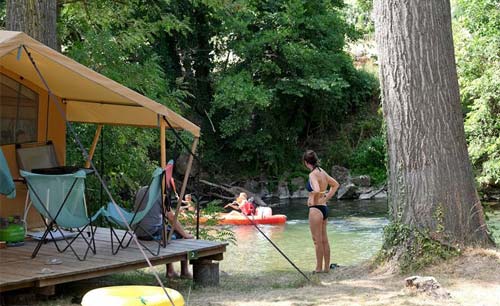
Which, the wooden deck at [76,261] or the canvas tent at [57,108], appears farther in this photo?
the canvas tent at [57,108]

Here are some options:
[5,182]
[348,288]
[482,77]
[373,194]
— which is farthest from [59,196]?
[373,194]

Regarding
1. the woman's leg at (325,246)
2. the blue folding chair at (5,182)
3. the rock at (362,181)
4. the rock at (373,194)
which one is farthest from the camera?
the rock at (362,181)

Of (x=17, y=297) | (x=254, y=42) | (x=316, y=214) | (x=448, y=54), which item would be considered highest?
(x=254, y=42)

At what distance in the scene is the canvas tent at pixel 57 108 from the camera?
23.2 ft

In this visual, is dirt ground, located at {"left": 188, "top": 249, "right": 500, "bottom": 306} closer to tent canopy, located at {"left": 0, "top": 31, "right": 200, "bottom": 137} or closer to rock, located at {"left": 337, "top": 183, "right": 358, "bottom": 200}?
tent canopy, located at {"left": 0, "top": 31, "right": 200, "bottom": 137}

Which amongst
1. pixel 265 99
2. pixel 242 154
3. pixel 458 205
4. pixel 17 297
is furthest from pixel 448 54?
pixel 242 154

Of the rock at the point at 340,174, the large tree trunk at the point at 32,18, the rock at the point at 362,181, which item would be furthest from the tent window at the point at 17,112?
the rock at the point at 340,174

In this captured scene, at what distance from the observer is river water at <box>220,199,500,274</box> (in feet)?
33.8

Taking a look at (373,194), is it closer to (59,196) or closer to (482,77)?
(482,77)

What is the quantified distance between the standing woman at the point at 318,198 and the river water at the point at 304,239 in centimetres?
138

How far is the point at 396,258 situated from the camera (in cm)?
686

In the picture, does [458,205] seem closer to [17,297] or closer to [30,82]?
[17,297]

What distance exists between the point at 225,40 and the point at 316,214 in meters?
16.9

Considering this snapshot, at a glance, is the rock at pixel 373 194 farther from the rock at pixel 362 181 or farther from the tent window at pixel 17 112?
the tent window at pixel 17 112
